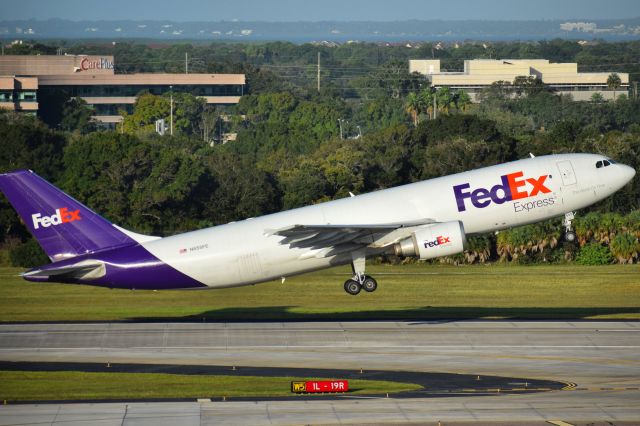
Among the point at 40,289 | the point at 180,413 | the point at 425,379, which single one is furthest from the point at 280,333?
the point at 40,289

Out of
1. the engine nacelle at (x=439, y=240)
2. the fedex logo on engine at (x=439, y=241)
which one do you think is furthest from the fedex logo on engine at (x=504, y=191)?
the fedex logo on engine at (x=439, y=241)

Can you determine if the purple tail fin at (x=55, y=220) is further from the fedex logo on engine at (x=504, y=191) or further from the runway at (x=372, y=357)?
the fedex logo on engine at (x=504, y=191)

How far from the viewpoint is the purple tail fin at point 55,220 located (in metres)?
52.9

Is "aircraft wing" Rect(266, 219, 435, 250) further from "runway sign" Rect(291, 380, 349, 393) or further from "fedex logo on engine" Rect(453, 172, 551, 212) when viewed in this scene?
"runway sign" Rect(291, 380, 349, 393)

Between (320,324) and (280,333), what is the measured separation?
9.82 ft

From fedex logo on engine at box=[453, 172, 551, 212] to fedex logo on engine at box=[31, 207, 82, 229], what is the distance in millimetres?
17522

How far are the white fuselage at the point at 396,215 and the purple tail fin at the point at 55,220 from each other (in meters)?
2.29

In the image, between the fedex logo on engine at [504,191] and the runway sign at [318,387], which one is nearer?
the runway sign at [318,387]

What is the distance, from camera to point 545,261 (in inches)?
3425

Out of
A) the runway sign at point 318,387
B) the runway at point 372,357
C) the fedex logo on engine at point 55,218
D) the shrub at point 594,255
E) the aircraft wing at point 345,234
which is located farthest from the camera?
the shrub at point 594,255

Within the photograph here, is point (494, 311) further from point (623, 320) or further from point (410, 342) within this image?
point (410, 342)

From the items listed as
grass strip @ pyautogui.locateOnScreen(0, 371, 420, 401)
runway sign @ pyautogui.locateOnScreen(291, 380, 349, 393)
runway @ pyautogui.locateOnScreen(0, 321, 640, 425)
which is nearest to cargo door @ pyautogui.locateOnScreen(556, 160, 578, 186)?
runway @ pyautogui.locateOnScreen(0, 321, 640, 425)

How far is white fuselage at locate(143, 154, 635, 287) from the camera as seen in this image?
54.4 meters

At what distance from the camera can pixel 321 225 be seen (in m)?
53.4
